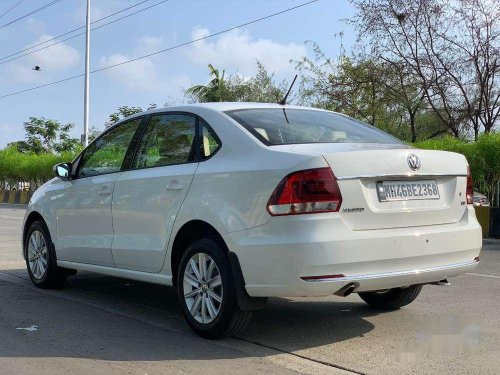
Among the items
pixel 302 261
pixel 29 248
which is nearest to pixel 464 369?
pixel 302 261

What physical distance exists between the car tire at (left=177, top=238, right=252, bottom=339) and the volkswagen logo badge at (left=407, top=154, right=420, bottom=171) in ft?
4.67

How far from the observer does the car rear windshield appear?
462cm

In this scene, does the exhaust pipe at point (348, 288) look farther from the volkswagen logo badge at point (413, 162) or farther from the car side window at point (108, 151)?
the car side window at point (108, 151)

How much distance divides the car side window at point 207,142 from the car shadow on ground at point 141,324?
4.52ft

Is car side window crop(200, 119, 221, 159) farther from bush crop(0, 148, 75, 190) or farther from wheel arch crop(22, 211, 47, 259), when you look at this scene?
bush crop(0, 148, 75, 190)

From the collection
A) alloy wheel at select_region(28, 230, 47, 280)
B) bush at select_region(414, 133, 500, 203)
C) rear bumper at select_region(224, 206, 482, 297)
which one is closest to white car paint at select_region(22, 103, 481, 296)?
rear bumper at select_region(224, 206, 482, 297)

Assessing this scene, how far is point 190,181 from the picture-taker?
4.73 meters

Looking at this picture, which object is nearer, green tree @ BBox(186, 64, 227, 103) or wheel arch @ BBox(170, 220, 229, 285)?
wheel arch @ BBox(170, 220, 229, 285)

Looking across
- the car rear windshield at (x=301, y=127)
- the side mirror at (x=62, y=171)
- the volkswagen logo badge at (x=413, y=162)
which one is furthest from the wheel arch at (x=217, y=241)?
the side mirror at (x=62, y=171)

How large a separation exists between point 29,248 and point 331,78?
770 inches

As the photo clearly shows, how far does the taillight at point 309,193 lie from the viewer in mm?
4008

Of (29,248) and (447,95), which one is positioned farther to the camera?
(447,95)

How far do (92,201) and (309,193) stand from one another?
257 cm

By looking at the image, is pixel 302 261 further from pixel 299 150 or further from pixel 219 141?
pixel 219 141
